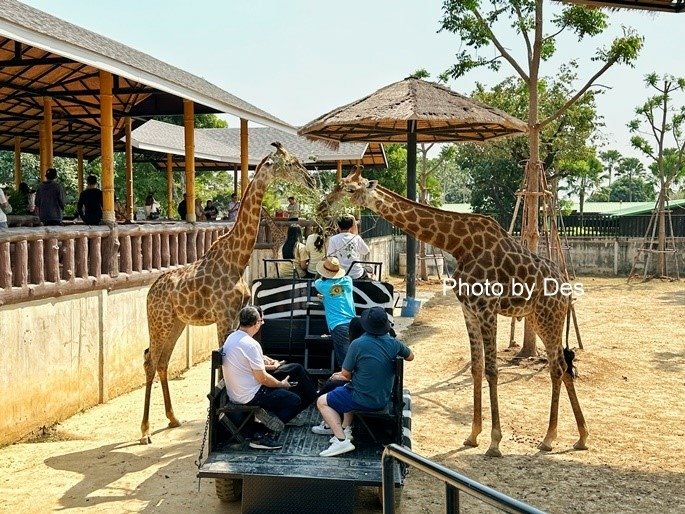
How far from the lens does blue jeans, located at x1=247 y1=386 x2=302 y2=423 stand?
6160 mm

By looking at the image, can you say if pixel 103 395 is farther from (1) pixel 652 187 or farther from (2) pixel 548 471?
(1) pixel 652 187

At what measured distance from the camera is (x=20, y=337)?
820cm

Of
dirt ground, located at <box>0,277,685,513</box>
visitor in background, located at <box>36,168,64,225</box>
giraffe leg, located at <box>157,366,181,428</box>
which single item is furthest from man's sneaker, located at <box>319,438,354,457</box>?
→ visitor in background, located at <box>36,168,64,225</box>

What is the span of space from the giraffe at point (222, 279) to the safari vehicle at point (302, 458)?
0.92 metres

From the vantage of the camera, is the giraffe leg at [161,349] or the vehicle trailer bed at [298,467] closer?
the vehicle trailer bed at [298,467]

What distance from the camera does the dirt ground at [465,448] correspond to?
6.40 m

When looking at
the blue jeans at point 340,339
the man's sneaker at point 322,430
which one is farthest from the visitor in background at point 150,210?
the man's sneaker at point 322,430

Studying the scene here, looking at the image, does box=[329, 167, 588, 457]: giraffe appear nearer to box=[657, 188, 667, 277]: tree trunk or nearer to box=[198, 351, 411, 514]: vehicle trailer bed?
box=[198, 351, 411, 514]: vehicle trailer bed

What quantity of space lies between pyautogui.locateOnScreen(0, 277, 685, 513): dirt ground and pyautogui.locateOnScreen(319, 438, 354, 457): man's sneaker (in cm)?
77

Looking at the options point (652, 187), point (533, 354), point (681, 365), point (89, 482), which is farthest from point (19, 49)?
point (652, 187)

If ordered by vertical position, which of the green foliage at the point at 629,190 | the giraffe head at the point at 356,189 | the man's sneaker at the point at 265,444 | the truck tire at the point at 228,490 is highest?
the green foliage at the point at 629,190

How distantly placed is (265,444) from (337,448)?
0.63 metres

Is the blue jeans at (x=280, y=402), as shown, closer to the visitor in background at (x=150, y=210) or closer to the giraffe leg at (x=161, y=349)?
the giraffe leg at (x=161, y=349)

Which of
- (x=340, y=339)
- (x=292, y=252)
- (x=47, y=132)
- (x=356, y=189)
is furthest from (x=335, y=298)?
(x=47, y=132)
